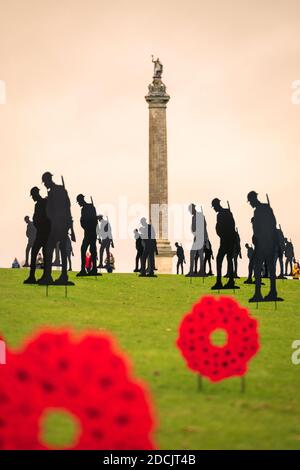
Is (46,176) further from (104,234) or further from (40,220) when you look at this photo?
(104,234)

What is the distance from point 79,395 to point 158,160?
7361 cm

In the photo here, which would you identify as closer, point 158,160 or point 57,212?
point 57,212

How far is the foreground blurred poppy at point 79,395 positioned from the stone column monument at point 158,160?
231 feet

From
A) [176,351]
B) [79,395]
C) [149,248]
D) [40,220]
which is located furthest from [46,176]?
[79,395]

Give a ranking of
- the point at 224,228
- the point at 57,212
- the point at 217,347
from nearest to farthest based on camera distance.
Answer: the point at 217,347, the point at 57,212, the point at 224,228

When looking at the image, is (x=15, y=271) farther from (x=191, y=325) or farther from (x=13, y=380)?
(x=13, y=380)

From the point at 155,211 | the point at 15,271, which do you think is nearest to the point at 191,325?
the point at 15,271

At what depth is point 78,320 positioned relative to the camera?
25797 mm

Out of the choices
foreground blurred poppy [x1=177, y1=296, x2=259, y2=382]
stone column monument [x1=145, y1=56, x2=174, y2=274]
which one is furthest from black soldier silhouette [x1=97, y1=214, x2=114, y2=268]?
foreground blurred poppy [x1=177, y1=296, x2=259, y2=382]

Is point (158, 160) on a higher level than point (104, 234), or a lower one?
higher

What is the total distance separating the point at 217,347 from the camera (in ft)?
56.6

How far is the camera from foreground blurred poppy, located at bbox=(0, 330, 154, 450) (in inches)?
356
